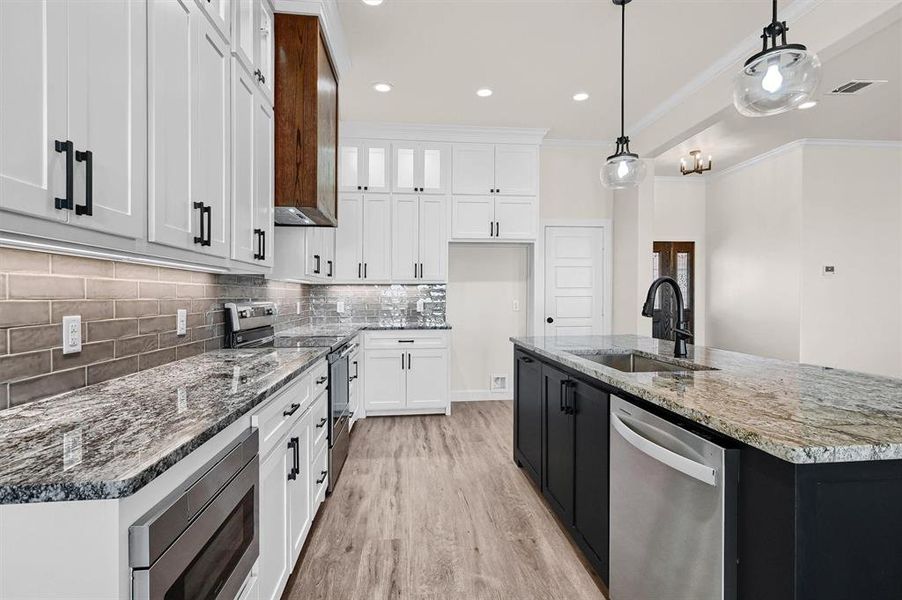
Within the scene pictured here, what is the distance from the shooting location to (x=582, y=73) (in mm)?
3711

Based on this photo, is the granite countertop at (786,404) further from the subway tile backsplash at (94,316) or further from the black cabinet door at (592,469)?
the subway tile backsplash at (94,316)

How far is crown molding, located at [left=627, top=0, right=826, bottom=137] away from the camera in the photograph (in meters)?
2.81

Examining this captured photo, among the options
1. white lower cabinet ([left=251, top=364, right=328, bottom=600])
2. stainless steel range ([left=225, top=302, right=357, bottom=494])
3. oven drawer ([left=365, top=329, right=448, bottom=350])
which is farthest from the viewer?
oven drawer ([left=365, top=329, right=448, bottom=350])

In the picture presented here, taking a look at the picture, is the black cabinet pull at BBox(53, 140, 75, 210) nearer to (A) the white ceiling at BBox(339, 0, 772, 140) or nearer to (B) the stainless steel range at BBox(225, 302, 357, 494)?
(B) the stainless steel range at BBox(225, 302, 357, 494)

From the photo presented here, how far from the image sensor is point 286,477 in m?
1.81

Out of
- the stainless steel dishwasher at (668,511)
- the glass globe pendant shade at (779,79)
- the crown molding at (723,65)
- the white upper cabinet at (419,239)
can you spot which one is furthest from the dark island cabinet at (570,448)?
the crown molding at (723,65)

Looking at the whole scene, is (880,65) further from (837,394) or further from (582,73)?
(837,394)

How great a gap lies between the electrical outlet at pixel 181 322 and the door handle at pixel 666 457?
1.95 meters

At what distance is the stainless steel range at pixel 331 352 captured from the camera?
2705 millimetres

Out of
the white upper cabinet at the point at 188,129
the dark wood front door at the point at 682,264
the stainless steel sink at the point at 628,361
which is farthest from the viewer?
the dark wood front door at the point at 682,264

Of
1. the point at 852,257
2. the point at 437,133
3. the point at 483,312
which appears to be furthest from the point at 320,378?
the point at 852,257

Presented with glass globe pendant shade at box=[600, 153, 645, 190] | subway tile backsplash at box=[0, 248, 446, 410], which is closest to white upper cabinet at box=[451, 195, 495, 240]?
glass globe pendant shade at box=[600, 153, 645, 190]

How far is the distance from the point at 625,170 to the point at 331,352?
7.09 ft

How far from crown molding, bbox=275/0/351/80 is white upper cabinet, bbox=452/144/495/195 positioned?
1.67 meters
